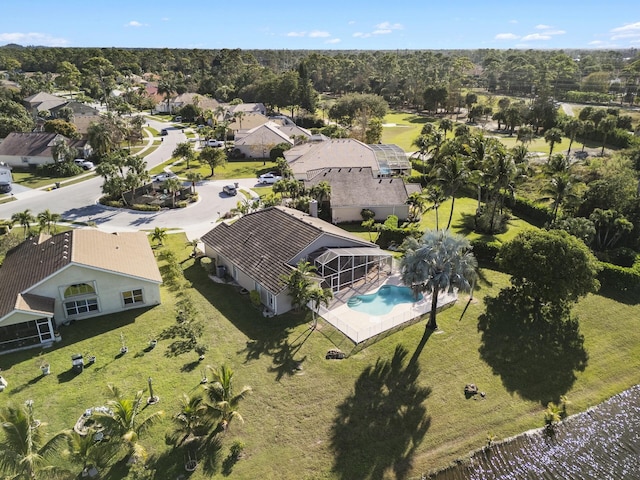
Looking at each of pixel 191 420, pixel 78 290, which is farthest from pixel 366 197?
pixel 191 420

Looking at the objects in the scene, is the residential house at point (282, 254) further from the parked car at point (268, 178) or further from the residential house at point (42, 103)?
the residential house at point (42, 103)

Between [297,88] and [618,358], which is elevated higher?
[297,88]

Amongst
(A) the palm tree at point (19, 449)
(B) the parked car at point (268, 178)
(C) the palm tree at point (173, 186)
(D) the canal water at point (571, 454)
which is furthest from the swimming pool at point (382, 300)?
(B) the parked car at point (268, 178)

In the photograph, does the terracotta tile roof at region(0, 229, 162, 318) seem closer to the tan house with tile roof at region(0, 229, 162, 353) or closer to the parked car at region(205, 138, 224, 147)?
the tan house with tile roof at region(0, 229, 162, 353)

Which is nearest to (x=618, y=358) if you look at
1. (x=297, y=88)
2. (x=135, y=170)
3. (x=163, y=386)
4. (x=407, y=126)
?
(x=163, y=386)

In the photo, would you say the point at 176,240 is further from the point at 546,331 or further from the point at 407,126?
the point at 407,126

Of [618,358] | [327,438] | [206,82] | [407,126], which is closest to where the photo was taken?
[327,438]
